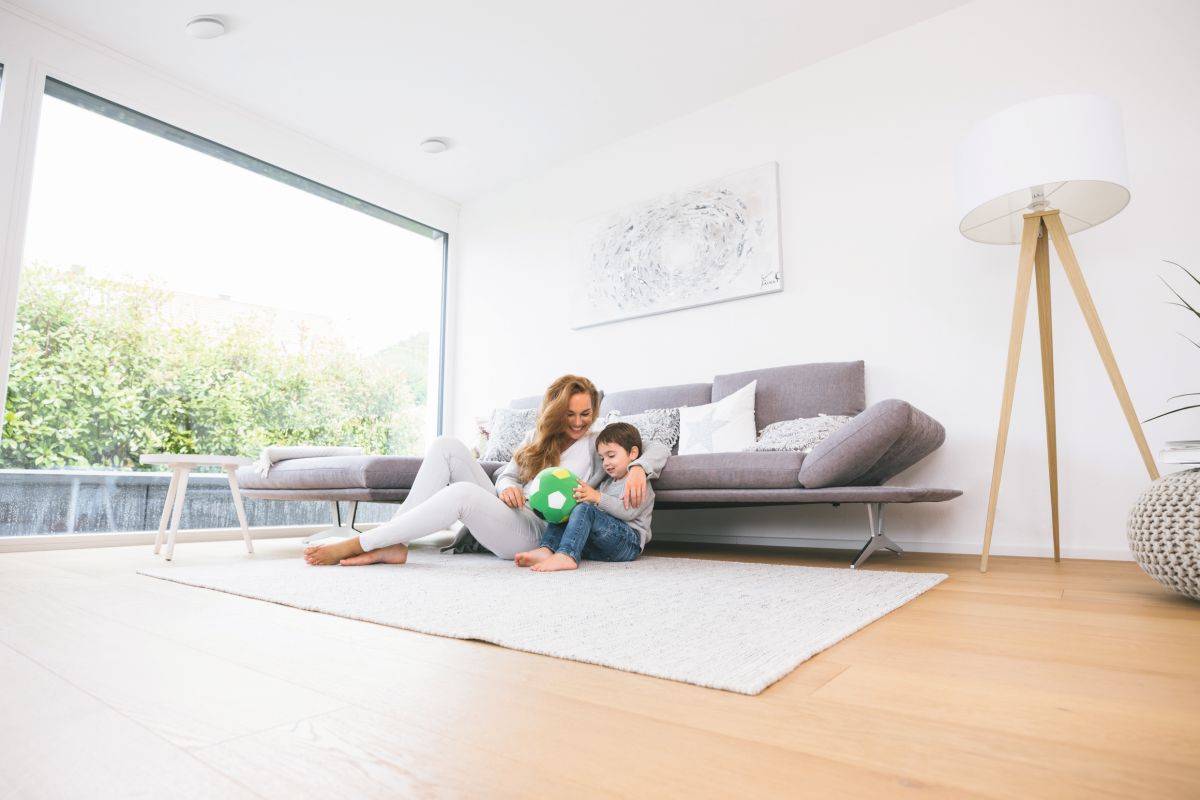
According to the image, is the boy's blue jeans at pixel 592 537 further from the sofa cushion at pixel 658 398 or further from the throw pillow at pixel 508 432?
the throw pillow at pixel 508 432

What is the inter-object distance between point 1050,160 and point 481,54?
2790 mm

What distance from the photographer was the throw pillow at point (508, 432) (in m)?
3.71

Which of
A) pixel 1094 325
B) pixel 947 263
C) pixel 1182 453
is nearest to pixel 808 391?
pixel 947 263

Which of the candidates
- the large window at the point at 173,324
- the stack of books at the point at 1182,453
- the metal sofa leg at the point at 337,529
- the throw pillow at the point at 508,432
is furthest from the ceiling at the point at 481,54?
the stack of books at the point at 1182,453

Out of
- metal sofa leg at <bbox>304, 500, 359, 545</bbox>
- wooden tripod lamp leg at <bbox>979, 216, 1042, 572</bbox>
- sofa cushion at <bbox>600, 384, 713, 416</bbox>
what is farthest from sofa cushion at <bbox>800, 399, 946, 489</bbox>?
metal sofa leg at <bbox>304, 500, 359, 545</bbox>

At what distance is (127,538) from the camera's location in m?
3.34

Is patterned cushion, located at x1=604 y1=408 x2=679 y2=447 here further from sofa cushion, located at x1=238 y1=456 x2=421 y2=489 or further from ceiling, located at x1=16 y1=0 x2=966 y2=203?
ceiling, located at x1=16 y1=0 x2=966 y2=203

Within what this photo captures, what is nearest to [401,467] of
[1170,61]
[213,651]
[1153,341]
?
[213,651]

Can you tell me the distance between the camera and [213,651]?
1113 mm

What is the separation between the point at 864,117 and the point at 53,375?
436 cm

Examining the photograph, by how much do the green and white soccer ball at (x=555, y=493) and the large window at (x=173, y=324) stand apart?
2.53 meters

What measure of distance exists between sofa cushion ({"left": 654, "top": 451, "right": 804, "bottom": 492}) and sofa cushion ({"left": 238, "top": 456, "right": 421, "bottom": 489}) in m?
1.14

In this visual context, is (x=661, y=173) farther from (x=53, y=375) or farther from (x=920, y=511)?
(x=53, y=375)

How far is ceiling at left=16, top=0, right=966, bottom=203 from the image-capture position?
320 cm
